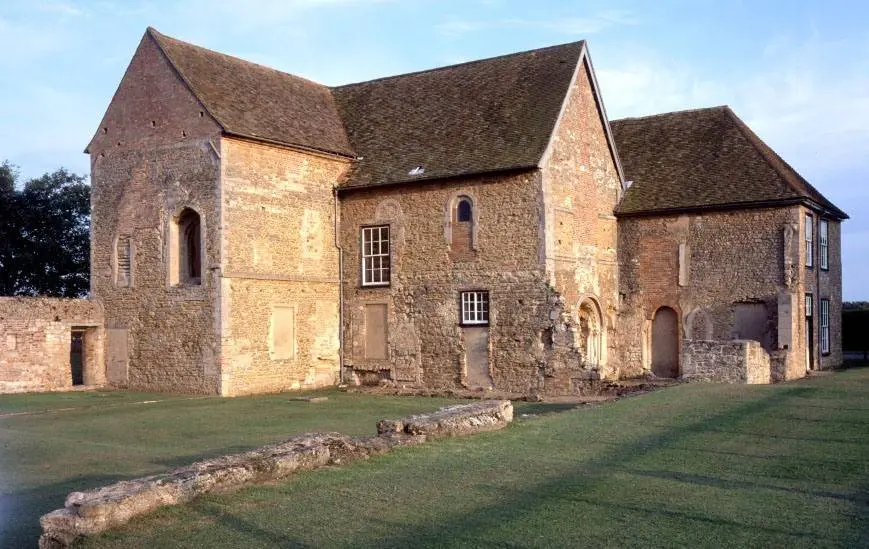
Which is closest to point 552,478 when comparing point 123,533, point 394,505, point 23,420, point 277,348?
point 394,505

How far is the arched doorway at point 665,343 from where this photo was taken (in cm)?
3023

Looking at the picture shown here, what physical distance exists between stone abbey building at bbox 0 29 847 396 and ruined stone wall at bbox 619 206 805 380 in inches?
2.8

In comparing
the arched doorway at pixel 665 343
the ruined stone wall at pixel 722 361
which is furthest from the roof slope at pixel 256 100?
the ruined stone wall at pixel 722 361

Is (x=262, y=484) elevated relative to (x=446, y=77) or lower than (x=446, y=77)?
lower

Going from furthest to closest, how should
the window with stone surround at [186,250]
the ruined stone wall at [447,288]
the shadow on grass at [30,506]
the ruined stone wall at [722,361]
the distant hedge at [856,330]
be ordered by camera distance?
the distant hedge at [856,330], the window with stone surround at [186,250], the ruined stone wall at [447,288], the ruined stone wall at [722,361], the shadow on grass at [30,506]

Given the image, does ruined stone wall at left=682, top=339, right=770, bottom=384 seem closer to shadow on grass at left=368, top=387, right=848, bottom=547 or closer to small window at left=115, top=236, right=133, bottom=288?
shadow on grass at left=368, top=387, right=848, bottom=547

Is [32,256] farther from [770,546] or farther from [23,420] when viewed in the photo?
[770,546]

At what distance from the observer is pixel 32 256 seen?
140 ft

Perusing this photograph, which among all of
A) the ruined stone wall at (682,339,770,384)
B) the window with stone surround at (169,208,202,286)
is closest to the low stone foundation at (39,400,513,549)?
the ruined stone wall at (682,339,770,384)

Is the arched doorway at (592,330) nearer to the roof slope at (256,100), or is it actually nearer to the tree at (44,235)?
the roof slope at (256,100)

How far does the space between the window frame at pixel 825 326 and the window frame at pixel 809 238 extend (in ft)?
7.54

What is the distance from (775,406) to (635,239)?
13.4 metres

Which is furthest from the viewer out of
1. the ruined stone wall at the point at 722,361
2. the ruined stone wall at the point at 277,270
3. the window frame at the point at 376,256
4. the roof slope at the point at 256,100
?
the window frame at the point at 376,256

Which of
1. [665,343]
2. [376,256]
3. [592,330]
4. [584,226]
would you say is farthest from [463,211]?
[665,343]
